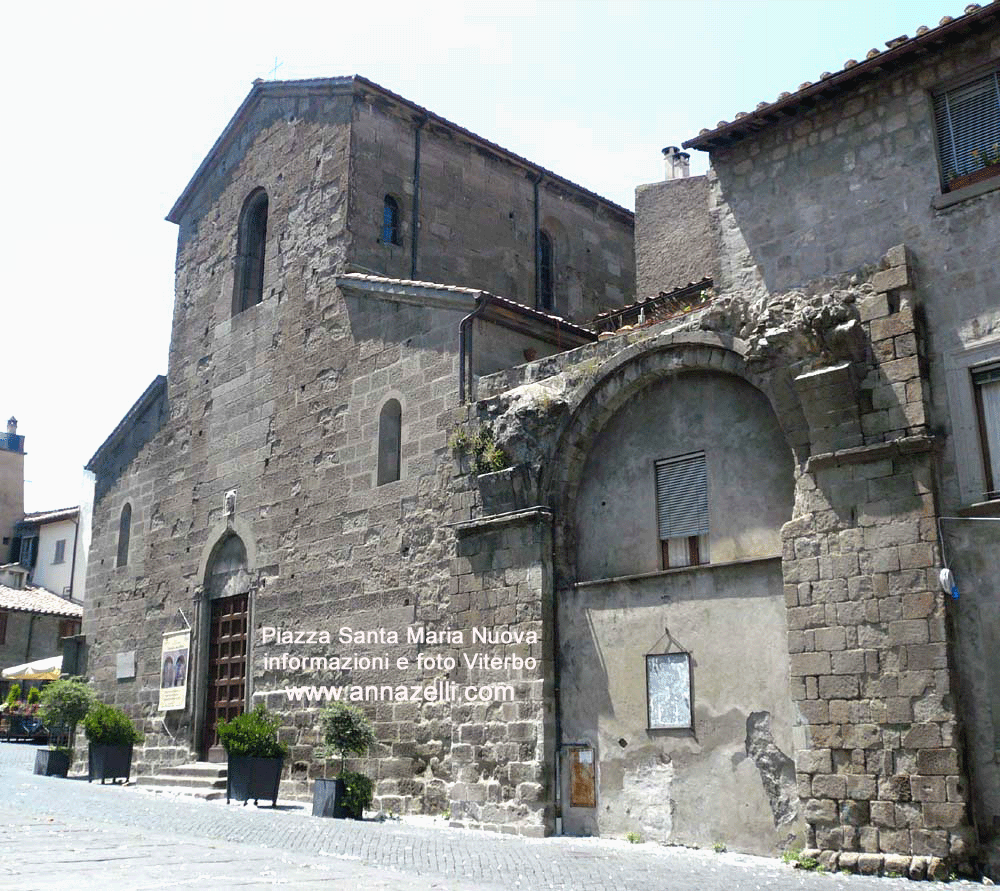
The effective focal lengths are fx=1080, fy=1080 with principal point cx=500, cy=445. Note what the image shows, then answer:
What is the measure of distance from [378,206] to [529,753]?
30.8 ft

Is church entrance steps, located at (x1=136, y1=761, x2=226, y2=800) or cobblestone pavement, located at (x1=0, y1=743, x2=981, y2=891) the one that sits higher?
church entrance steps, located at (x1=136, y1=761, x2=226, y2=800)

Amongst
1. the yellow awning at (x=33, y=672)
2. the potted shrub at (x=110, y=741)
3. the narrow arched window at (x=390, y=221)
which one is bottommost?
the potted shrub at (x=110, y=741)

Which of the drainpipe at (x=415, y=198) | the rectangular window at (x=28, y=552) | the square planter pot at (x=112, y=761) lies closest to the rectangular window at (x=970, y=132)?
the drainpipe at (x=415, y=198)

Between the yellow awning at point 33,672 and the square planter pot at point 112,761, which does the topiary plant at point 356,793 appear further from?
the yellow awning at point 33,672

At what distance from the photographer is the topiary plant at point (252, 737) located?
14.4m

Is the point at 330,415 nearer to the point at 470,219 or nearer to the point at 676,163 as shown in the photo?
the point at 470,219

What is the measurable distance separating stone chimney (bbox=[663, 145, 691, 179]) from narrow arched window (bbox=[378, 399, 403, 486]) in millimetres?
7921

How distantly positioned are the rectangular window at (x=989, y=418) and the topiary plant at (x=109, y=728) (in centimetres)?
1463

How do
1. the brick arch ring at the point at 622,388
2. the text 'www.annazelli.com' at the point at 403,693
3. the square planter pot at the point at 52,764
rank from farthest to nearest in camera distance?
the square planter pot at the point at 52,764 < the text 'www.annazelli.com' at the point at 403,693 < the brick arch ring at the point at 622,388

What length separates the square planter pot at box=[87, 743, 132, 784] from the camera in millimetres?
18297

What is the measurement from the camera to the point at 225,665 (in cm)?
1762

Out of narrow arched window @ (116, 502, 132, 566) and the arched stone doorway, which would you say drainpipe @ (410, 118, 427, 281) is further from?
narrow arched window @ (116, 502, 132, 566)

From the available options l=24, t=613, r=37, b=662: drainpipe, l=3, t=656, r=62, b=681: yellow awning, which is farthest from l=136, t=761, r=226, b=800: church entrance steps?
l=24, t=613, r=37, b=662: drainpipe

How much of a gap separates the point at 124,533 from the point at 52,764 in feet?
14.7
